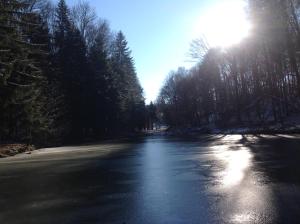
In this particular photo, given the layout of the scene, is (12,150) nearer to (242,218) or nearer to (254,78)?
(242,218)

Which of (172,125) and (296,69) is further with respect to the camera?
(172,125)

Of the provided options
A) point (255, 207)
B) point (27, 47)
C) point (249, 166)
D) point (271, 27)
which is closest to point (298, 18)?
point (271, 27)

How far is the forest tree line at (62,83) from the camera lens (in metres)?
35.7

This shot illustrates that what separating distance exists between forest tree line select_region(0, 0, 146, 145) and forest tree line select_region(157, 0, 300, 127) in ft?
50.2

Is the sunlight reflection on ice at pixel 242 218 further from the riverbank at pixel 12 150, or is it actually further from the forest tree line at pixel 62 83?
the forest tree line at pixel 62 83

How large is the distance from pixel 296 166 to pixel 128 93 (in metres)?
78.1

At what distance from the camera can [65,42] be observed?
67.3m

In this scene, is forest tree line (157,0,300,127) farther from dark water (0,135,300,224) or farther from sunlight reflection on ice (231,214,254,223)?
sunlight reflection on ice (231,214,254,223)

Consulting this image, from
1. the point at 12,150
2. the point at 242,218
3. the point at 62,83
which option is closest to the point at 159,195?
the point at 242,218

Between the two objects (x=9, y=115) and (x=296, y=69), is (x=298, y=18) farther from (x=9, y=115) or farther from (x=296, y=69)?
(x=9, y=115)

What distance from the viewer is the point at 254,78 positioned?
63562mm

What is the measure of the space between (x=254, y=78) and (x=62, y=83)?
87.8ft

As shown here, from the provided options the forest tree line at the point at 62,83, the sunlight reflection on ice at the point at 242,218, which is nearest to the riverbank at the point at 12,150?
the forest tree line at the point at 62,83

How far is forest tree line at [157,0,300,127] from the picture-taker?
4403 centimetres
